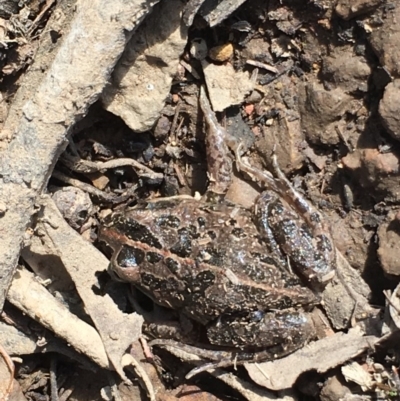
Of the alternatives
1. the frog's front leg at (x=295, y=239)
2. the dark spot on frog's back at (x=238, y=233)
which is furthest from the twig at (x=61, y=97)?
the frog's front leg at (x=295, y=239)

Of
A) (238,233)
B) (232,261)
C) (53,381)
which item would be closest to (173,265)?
(232,261)

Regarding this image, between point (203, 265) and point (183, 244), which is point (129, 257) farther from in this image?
point (203, 265)

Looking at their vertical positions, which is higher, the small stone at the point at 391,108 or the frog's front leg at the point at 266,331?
the small stone at the point at 391,108

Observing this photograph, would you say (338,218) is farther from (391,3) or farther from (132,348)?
(132,348)

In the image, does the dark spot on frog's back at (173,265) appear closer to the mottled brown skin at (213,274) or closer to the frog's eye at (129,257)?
the mottled brown skin at (213,274)

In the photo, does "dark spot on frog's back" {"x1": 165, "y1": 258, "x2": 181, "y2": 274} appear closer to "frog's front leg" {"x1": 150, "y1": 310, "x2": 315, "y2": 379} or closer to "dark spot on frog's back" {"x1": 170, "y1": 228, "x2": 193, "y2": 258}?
"dark spot on frog's back" {"x1": 170, "y1": 228, "x2": 193, "y2": 258}

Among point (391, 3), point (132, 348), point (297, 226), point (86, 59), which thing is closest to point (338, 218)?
point (297, 226)

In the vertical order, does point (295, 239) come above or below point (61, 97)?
below

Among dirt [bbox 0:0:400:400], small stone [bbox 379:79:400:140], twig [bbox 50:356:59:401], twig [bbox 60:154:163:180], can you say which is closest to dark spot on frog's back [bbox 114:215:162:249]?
dirt [bbox 0:0:400:400]
